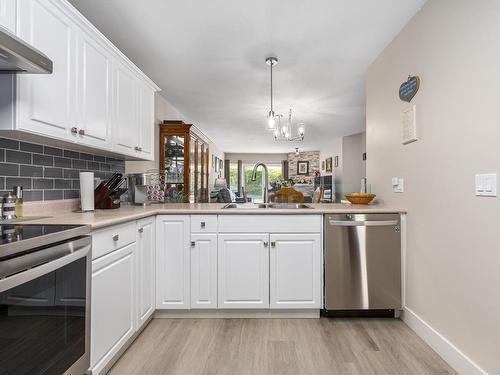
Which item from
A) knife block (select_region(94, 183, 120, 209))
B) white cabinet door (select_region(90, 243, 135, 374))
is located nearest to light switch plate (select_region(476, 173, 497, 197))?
white cabinet door (select_region(90, 243, 135, 374))

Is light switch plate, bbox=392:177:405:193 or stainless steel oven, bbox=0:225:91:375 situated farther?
light switch plate, bbox=392:177:405:193

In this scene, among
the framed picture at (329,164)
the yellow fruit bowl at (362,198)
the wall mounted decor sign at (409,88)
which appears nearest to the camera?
the wall mounted decor sign at (409,88)

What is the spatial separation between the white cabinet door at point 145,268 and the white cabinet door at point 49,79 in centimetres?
77

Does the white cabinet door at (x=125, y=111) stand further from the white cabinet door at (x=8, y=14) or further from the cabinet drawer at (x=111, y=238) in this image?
the white cabinet door at (x=8, y=14)

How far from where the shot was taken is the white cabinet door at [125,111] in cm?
225

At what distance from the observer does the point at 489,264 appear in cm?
147

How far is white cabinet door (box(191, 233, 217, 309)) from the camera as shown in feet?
7.68

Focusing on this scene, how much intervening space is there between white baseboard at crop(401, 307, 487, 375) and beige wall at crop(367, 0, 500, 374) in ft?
0.11

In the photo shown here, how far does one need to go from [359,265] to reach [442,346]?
0.69 metres

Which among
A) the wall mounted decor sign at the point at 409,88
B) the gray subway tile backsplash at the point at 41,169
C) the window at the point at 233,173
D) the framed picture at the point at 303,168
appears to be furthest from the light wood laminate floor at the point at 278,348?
the window at the point at 233,173

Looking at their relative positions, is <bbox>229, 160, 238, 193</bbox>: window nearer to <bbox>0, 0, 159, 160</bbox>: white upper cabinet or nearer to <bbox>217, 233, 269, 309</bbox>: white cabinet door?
<bbox>0, 0, 159, 160</bbox>: white upper cabinet

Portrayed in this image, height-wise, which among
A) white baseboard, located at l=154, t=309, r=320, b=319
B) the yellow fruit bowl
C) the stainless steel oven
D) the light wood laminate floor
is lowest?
the light wood laminate floor

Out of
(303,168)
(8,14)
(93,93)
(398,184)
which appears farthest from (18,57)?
(303,168)

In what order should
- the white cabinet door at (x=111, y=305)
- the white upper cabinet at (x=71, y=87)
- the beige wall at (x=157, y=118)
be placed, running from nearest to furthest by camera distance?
the white upper cabinet at (x=71, y=87)
the white cabinet door at (x=111, y=305)
the beige wall at (x=157, y=118)
